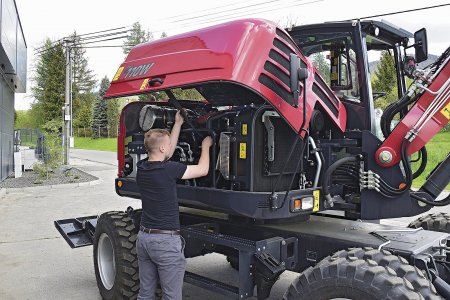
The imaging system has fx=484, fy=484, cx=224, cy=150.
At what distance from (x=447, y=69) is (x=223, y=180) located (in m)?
2.11

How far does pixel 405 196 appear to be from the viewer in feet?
13.7

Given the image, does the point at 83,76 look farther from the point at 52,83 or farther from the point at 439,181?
the point at 439,181

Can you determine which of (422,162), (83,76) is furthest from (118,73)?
(83,76)

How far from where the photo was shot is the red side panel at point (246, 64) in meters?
3.79

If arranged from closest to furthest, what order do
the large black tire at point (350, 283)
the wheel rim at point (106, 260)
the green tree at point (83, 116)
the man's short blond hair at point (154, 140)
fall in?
1. the large black tire at point (350, 283)
2. the man's short blond hair at point (154, 140)
3. the wheel rim at point (106, 260)
4. the green tree at point (83, 116)

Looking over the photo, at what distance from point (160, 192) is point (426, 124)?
89.1 inches

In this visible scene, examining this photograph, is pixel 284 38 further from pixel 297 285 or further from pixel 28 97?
pixel 28 97

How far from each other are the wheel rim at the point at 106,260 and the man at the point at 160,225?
146cm

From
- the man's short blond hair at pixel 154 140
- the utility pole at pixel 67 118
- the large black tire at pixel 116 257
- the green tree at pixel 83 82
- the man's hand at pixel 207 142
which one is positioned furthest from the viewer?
the green tree at pixel 83 82

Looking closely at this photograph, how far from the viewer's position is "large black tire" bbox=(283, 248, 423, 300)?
3088 mm

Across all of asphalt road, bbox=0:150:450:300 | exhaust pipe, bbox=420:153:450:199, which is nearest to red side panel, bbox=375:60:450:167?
exhaust pipe, bbox=420:153:450:199

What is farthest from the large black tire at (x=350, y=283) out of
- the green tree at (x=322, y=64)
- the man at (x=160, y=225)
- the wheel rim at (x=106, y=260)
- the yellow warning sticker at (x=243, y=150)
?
the wheel rim at (x=106, y=260)

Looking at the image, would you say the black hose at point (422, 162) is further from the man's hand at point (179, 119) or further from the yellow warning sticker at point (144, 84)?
the yellow warning sticker at point (144, 84)

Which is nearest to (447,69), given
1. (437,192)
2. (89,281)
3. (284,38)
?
(437,192)
